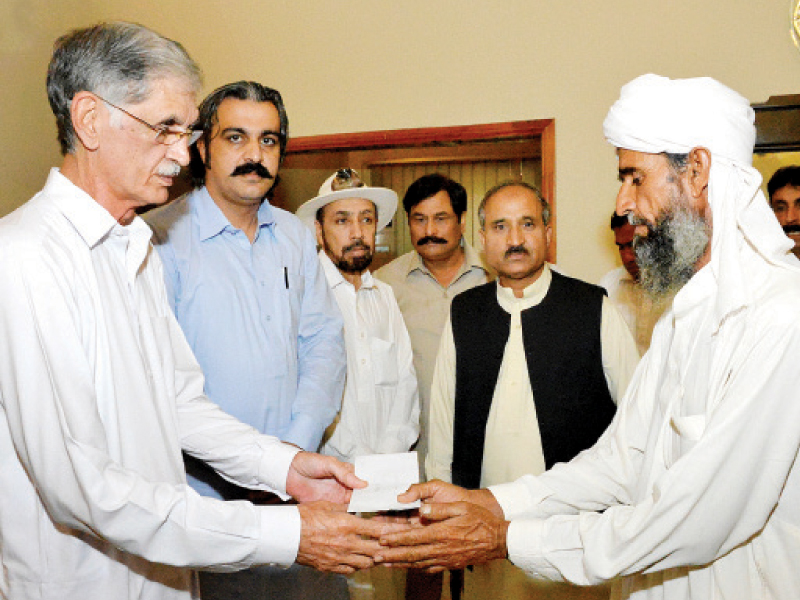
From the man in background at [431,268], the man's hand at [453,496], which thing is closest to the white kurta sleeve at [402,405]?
the man in background at [431,268]

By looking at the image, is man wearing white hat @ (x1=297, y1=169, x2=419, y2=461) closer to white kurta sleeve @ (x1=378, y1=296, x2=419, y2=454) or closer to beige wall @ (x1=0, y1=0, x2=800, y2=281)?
white kurta sleeve @ (x1=378, y1=296, x2=419, y2=454)

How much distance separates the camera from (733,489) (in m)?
1.73

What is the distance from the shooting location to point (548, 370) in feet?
11.1

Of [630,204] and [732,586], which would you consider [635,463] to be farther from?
[630,204]

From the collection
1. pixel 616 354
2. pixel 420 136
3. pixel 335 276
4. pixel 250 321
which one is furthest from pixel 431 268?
pixel 250 321

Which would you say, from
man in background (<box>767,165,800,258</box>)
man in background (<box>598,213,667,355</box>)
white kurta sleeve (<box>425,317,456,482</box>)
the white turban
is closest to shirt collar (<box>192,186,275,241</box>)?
white kurta sleeve (<box>425,317,456,482</box>)

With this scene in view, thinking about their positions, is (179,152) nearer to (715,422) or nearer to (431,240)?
(715,422)

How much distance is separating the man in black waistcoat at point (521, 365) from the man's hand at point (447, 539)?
120 cm

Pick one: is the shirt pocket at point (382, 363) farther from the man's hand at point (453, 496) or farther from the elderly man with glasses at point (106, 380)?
the elderly man with glasses at point (106, 380)

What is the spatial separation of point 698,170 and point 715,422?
69cm

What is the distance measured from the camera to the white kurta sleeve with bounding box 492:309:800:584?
5.59 feet

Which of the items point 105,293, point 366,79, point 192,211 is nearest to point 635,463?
point 105,293

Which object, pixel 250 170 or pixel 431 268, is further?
pixel 431 268

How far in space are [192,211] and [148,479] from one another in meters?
1.46
